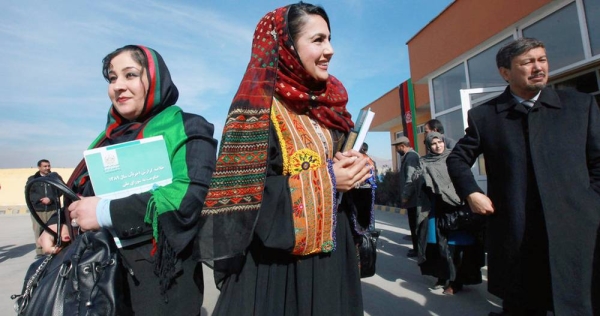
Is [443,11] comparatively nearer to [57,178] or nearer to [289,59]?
[289,59]

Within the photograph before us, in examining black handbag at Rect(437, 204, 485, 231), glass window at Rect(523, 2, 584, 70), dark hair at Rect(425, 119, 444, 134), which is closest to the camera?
black handbag at Rect(437, 204, 485, 231)

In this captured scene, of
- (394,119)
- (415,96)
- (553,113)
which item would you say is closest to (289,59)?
(553,113)

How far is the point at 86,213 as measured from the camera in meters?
1.25

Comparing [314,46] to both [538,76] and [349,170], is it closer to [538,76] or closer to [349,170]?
[349,170]

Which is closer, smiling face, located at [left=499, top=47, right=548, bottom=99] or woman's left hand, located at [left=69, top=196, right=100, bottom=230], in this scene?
woman's left hand, located at [left=69, top=196, right=100, bottom=230]

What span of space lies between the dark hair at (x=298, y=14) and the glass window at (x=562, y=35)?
20.3 ft

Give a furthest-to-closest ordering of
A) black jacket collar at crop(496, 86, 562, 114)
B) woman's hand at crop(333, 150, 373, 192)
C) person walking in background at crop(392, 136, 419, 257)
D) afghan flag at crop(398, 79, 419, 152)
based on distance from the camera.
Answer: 1. afghan flag at crop(398, 79, 419, 152)
2. person walking in background at crop(392, 136, 419, 257)
3. black jacket collar at crop(496, 86, 562, 114)
4. woman's hand at crop(333, 150, 373, 192)

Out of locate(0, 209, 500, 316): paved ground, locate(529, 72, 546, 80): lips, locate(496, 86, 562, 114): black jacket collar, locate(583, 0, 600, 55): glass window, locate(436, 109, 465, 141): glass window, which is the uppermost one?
locate(583, 0, 600, 55): glass window

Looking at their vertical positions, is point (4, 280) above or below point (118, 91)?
below

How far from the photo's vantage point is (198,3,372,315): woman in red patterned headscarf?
1143mm

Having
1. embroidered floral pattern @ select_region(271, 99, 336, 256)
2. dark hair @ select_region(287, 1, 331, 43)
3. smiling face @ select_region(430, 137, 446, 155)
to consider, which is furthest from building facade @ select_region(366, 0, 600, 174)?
embroidered floral pattern @ select_region(271, 99, 336, 256)

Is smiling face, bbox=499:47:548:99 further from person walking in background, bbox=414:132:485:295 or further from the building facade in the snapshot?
the building facade

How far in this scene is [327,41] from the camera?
137 cm

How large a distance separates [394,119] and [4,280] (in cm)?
1363
